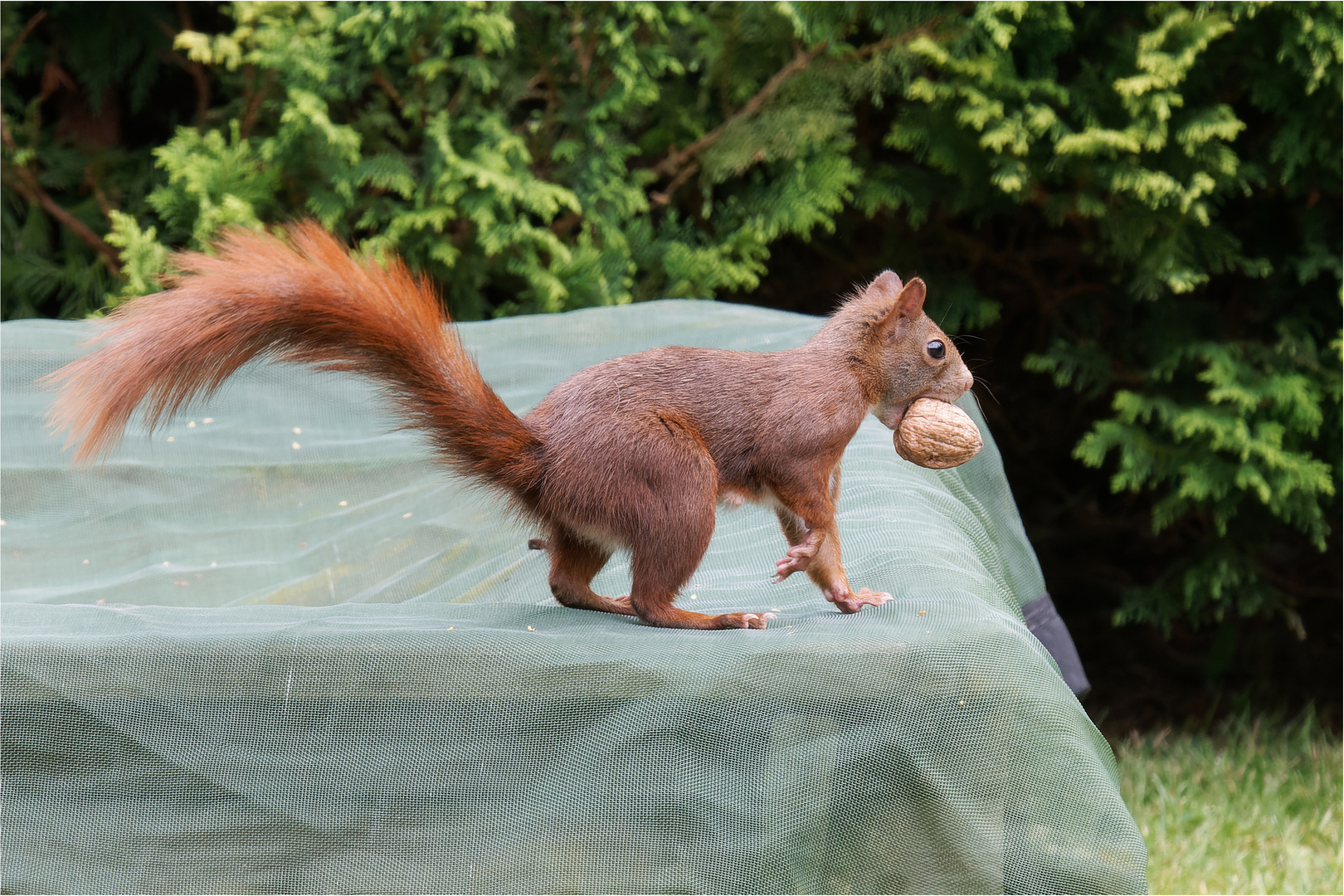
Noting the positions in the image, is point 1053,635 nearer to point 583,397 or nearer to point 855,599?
point 855,599

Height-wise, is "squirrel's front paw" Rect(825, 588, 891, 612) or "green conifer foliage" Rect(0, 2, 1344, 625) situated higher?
"green conifer foliage" Rect(0, 2, 1344, 625)

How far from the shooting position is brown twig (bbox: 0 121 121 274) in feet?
10.2

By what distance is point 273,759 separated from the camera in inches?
49.3

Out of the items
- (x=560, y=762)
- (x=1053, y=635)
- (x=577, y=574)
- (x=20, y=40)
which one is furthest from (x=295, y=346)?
(x=20, y=40)

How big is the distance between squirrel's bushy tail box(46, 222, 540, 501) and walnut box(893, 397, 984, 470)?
54cm

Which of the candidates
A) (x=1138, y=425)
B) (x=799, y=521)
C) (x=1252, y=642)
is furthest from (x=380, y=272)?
(x=1252, y=642)

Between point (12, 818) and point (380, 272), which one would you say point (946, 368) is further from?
point (12, 818)

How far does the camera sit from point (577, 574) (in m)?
1.66

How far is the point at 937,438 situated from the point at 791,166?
1686mm

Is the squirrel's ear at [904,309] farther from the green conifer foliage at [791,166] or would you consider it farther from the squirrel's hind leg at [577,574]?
the green conifer foliage at [791,166]

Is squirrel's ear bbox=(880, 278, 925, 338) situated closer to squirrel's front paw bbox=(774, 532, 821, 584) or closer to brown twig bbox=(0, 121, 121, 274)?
squirrel's front paw bbox=(774, 532, 821, 584)

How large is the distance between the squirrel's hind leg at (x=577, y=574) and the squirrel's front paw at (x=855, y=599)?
12.5 inches

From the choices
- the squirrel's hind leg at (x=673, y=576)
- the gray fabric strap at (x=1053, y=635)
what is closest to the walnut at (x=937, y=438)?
the squirrel's hind leg at (x=673, y=576)

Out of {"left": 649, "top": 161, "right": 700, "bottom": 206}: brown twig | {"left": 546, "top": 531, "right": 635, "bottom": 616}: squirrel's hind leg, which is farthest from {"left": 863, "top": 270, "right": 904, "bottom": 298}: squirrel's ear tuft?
{"left": 649, "top": 161, "right": 700, "bottom": 206}: brown twig
